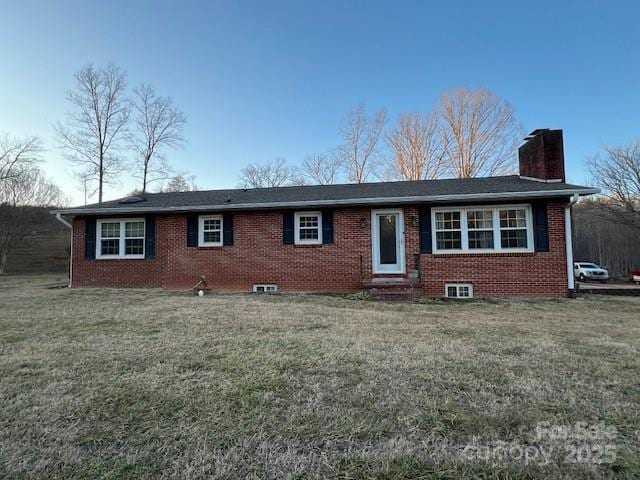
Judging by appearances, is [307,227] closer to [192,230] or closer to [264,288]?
[264,288]

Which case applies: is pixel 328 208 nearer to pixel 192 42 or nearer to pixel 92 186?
pixel 192 42

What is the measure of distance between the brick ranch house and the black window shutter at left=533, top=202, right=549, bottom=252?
0.08 ft

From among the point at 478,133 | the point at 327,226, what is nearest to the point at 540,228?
the point at 327,226

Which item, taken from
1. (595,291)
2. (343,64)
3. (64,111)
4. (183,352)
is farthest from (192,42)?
(595,291)

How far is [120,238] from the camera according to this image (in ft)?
35.3

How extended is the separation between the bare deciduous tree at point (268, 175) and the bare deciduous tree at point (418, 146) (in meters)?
9.46

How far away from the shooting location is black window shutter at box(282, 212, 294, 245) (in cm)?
988

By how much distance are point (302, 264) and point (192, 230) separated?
359 cm

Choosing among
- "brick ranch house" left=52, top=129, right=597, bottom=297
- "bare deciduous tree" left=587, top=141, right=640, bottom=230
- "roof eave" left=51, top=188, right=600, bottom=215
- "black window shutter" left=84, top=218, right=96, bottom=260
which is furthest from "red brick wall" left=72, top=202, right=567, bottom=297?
"bare deciduous tree" left=587, top=141, right=640, bottom=230

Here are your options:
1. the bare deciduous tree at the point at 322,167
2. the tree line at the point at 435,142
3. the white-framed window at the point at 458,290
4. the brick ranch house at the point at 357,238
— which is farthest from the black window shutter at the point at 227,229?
the bare deciduous tree at the point at 322,167

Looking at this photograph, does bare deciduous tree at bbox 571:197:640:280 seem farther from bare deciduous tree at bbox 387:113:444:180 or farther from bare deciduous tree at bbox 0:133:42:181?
bare deciduous tree at bbox 0:133:42:181

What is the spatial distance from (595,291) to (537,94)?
957 centimetres

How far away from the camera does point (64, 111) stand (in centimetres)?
2119

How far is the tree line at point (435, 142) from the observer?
71.1 feet
